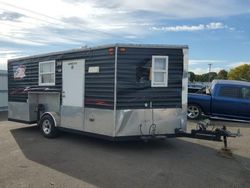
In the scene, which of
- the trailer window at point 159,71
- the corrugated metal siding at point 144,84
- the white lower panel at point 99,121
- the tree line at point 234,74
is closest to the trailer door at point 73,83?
the white lower panel at point 99,121

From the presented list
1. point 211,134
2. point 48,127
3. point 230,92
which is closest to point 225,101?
point 230,92

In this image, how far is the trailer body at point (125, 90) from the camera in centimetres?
886

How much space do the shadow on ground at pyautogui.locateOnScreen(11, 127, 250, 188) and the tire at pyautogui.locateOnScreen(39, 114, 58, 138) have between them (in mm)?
240

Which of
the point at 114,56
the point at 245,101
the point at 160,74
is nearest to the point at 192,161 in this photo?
the point at 160,74

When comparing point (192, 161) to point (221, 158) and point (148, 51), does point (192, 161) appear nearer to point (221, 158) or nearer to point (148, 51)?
point (221, 158)

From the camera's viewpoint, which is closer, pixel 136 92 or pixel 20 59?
pixel 136 92

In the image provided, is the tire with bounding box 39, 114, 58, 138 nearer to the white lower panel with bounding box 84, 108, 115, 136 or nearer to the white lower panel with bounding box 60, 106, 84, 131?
the white lower panel with bounding box 60, 106, 84, 131

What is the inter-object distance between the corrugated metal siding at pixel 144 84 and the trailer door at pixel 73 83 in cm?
147

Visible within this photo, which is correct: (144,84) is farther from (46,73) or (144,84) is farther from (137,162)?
(46,73)

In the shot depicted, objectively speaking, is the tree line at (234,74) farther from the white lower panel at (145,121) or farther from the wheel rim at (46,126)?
the white lower panel at (145,121)

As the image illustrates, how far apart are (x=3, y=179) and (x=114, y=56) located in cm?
391

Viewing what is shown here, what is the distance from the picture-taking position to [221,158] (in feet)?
28.0

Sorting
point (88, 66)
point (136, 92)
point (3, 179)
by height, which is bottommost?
point (3, 179)

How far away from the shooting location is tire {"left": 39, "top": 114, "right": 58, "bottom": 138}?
35.5ft
